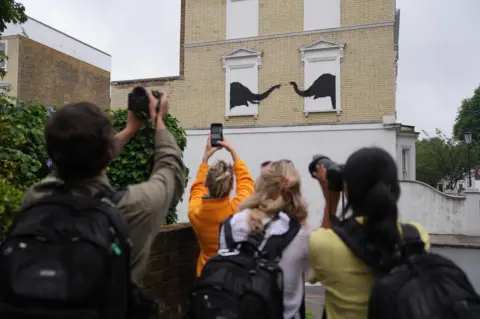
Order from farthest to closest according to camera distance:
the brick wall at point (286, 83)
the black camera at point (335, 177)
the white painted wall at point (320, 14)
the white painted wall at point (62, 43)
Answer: the white painted wall at point (62, 43) → the white painted wall at point (320, 14) → the brick wall at point (286, 83) → the black camera at point (335, 177)

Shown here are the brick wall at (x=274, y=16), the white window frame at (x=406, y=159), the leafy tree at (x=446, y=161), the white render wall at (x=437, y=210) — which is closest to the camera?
the white render wall at (x=437, y=210)

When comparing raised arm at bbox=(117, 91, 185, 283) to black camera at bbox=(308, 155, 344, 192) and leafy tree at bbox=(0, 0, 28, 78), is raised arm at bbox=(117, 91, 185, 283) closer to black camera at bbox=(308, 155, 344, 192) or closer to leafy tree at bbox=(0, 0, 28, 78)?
black camera at bbox=(308, 155, 344, 192)

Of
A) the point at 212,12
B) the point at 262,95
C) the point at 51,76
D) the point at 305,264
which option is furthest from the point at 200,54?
the point at 305,264

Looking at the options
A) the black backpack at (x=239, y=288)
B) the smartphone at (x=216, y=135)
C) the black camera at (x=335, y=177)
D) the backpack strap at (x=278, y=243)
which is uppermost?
the smartphone at (x=216, y=135)

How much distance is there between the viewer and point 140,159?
200 inches

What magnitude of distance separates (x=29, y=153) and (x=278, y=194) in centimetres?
324

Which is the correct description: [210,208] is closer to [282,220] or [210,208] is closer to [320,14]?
[282,220]

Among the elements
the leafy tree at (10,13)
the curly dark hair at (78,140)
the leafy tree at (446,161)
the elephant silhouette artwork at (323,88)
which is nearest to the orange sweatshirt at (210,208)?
the curly dark hair at (78,140)

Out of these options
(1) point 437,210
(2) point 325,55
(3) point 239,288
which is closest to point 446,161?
(1) point 437,210

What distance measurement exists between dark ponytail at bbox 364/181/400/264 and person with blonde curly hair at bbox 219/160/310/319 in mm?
560

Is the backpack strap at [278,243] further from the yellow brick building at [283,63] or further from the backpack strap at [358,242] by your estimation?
the yellow brick building at [283,63]

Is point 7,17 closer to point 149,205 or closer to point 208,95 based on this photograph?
point 149,205

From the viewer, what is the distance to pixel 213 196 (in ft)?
10.9

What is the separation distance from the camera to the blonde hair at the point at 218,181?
10.8ft
